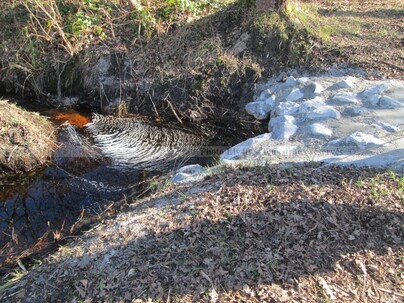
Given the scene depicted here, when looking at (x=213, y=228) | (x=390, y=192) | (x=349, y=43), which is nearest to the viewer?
(x=213, y=228)

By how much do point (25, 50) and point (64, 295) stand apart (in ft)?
19.3

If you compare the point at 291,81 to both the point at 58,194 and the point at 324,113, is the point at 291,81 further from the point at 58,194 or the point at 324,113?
the point at 58,194

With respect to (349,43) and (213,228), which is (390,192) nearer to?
(213,228)

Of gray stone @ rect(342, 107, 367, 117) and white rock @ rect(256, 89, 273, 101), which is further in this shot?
white rock @ rect(256, 89, 273, 101)

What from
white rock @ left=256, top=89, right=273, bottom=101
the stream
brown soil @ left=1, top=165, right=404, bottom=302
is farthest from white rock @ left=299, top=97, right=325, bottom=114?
brown soil @ left=1, top=165, right=404, bottom=302

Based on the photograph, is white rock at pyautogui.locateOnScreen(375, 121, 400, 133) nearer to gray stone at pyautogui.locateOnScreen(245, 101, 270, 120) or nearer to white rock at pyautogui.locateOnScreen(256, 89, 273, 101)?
gray stone at pyautogui.locateOnScreen(245, 101, 270, 120)

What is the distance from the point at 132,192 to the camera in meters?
5.25

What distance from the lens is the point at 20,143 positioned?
5785 mm

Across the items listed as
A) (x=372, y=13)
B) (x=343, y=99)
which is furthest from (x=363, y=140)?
(x=372, y=13)

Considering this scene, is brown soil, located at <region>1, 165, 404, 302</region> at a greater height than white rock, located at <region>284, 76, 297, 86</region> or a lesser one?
lesser

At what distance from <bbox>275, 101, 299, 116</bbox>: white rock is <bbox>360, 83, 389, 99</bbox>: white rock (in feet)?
3.18

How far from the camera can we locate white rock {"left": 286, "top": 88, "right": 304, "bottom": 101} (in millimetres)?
6180

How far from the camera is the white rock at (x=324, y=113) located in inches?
213

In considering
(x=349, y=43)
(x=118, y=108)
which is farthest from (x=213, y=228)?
(x=349, y=43)
